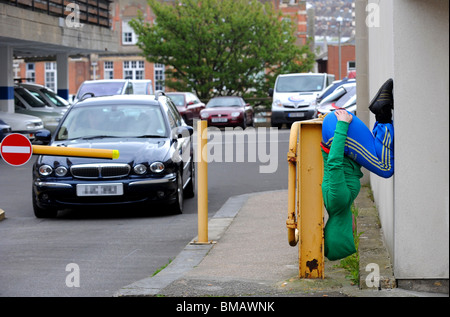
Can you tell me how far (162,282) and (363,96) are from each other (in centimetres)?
758

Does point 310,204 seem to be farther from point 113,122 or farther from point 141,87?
point 141,87

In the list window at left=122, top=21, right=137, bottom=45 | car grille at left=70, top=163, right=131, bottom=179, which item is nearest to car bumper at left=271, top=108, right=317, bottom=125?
car grille at left=70, top=163, right=131, bottom=179

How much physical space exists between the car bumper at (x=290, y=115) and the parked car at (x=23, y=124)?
12935 millimetres

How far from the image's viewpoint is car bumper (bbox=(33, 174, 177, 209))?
11.2 m

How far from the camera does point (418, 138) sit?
230 inches

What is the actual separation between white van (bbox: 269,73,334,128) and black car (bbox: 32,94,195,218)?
21310 mm

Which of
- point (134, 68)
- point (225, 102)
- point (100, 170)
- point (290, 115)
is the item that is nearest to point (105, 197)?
→ point (100, 170)

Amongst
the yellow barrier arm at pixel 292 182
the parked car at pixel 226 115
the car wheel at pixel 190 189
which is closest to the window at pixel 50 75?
the parked car at pixel 226 115

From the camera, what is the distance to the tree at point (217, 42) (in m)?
52.3

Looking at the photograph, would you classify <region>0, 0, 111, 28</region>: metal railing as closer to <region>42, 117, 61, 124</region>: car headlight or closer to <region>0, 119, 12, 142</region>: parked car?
<region>42, 117, 61, 124</region>: car headlight

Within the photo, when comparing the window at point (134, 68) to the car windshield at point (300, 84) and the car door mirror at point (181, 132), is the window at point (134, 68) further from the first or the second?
the car door mirror at point (181, 132)

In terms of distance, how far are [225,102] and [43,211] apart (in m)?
25.8

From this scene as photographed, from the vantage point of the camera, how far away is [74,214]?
12.1 m
